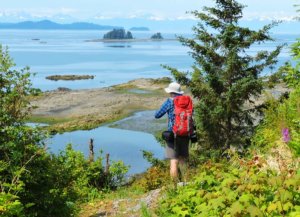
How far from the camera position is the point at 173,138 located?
9516mm

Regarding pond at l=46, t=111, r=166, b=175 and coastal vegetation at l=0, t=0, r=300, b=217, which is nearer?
coastal vegetation at l=0, t=0, r=300, b=217

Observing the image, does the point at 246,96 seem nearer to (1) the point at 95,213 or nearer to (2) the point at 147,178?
(2) the point at 147,178

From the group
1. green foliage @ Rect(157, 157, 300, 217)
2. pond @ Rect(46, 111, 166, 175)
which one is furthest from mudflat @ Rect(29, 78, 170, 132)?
green foliage @ Rect(157, 157, 300, 217)

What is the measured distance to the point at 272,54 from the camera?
62.4 feet

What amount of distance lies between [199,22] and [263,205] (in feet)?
48.8

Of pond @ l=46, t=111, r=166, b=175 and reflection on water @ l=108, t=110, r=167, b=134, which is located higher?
reflection on water @ l=108, t=110, r=167, b=134

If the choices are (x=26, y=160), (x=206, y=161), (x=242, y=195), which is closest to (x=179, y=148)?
(x=26, y=160)

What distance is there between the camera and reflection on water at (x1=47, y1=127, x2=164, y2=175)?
36450 mm

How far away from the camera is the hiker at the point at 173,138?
9.22m

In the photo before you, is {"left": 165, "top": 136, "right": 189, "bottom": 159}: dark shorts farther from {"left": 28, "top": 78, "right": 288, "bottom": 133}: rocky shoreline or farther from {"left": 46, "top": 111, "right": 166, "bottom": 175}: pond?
{"left": 28, "top": 78, "right": 288, "bottom": 133}: rocky shoreline

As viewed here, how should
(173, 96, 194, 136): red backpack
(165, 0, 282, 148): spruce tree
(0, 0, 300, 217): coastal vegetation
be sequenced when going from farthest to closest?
(165, 0, 282, 148): spruce tree, (173, 96, 194, 136): red backpack, (0, 0, 300, 217): coastal vegetation

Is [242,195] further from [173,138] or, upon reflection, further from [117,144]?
[117,144]

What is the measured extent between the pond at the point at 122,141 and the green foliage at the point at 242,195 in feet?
86.9

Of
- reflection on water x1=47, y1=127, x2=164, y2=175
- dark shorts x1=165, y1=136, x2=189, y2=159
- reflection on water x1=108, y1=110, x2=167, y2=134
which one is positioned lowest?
reflection on water x1=47, y1=127, x2=164, y2=175
